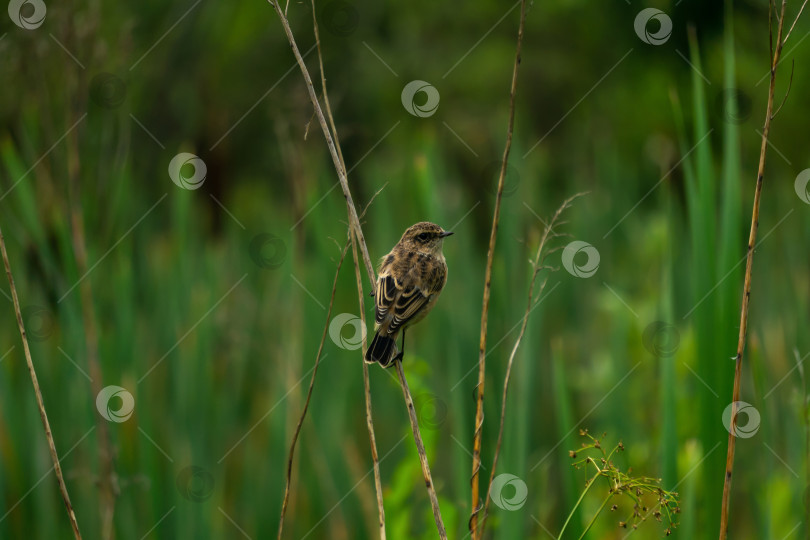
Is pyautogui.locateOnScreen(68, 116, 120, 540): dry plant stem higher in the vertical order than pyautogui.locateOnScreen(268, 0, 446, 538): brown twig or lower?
lower

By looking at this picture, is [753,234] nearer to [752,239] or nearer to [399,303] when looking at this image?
[752,239]

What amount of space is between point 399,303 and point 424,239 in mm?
252

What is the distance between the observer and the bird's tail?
198 centimetres

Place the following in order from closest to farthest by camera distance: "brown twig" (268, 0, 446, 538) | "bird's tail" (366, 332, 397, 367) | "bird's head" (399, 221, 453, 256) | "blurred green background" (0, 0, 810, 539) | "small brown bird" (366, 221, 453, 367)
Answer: "brown twig" (268, 0, 446, 538)
"bird's tail" (366, 332, 397, 367)
"blurred green background" (0, 0, 810, 539)
"small brown bird" (366, 221, 453, 367)
"bird's head" (399, 221, 453, 256)

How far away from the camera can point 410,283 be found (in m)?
2.30

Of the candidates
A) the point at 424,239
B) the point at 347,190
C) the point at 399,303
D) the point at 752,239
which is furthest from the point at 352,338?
the point at 752,239

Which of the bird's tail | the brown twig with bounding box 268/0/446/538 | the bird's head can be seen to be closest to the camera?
the brown twig with bounding box 268/0/446/538

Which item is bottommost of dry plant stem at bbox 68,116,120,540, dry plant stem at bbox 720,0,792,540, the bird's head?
dry plant stem at bbox 68,116,120,540

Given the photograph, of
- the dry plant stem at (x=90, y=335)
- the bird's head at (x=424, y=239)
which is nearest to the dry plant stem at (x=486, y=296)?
the bird's head at (x=424, y=239)

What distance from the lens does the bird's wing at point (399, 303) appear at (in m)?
2.24

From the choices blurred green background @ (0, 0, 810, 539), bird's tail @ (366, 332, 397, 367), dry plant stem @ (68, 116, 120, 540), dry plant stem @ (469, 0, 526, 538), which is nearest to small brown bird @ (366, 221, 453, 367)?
bird's tail @ (366, 332, 397, 367)

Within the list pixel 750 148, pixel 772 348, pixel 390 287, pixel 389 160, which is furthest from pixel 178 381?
pixel 750 148

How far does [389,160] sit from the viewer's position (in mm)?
6559

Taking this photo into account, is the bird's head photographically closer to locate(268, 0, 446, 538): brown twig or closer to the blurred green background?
the blurred green background
